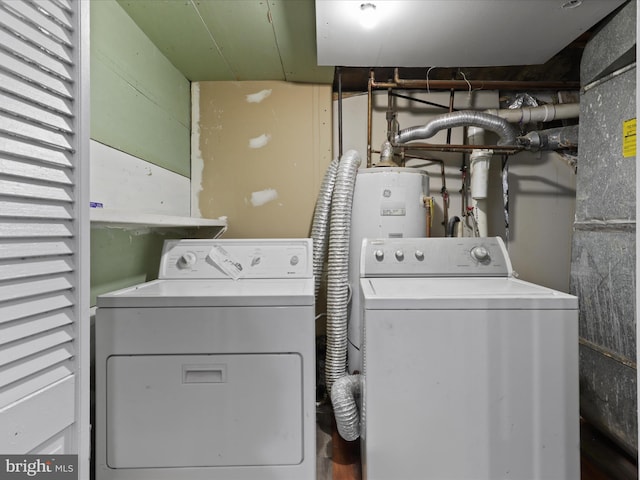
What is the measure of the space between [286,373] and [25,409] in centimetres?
72

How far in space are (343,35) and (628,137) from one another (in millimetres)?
1427

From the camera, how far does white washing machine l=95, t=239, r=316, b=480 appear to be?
115 cm

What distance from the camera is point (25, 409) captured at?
0.65 m

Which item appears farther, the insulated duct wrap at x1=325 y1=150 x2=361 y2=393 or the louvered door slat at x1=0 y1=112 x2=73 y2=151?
the insulated duct wrap at x1=325 y1=150 x2=361 y2=393

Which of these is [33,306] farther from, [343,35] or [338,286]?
[343,35]

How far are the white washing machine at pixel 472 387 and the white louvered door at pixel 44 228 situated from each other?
843 mm

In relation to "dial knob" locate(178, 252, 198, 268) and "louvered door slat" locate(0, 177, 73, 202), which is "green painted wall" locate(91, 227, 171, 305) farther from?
"louvered door slat" locate(0, 177, 73, 202)

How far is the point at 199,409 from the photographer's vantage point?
3.81ft

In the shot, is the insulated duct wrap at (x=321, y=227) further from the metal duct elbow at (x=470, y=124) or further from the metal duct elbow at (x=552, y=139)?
the metal duct elbow at (x=552, y=139)

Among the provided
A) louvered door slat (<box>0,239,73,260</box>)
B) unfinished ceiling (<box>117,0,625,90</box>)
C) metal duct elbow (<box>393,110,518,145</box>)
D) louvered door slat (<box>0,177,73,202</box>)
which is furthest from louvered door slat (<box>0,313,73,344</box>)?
metal duct elbow (<box>393,110,518,145</box>)

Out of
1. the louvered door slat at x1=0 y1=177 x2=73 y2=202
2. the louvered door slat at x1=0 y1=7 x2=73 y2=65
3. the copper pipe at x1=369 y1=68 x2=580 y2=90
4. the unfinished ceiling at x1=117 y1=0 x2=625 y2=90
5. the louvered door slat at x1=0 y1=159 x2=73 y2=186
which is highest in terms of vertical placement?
the unfinished ceiling at x1=117 y1=0 x2=625 y2=90

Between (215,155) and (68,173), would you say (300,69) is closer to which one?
(215,155)

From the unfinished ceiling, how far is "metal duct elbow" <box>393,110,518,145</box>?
1.02 ft

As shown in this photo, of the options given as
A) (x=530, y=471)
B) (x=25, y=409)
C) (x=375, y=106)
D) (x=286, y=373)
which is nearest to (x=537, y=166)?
(x=375, y=106)
